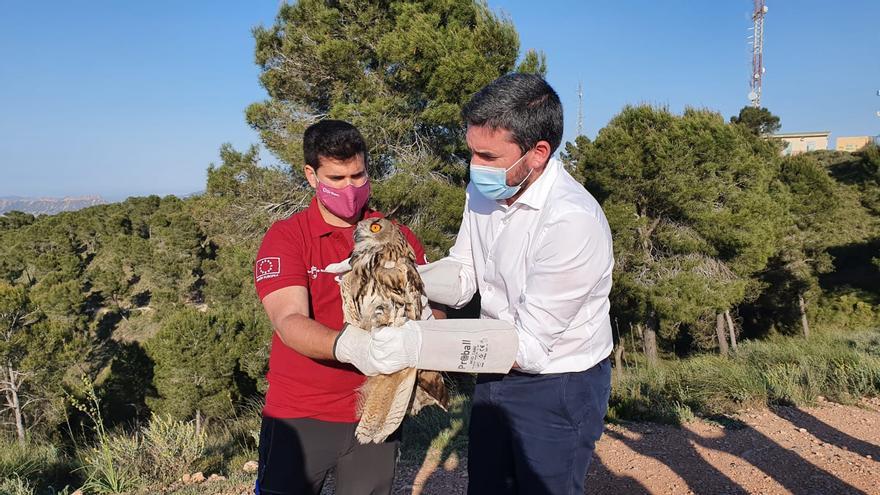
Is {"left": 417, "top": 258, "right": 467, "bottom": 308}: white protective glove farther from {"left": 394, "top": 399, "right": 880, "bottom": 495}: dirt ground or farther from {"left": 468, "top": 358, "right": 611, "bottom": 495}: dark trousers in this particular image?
{"left": 394, "top": 399, "right": 880, "bottom": 495}: dirt ground

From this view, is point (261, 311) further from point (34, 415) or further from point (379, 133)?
point (34, 415)

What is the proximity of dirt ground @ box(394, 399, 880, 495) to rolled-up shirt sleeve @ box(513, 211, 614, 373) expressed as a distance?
11.6ft

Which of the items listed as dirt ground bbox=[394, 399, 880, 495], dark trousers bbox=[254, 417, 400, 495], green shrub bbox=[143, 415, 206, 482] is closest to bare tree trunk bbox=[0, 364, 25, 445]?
green shrub bbox=[143, 415, 206, 482]

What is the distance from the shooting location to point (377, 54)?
1452cm

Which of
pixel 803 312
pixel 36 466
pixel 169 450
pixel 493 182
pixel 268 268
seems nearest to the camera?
pixel 493 182

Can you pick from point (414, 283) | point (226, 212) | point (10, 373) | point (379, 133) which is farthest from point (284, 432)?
point (10, 373)

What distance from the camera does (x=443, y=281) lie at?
8.08 ft

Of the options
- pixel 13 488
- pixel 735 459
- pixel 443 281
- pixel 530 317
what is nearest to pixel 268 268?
pixel 443 281

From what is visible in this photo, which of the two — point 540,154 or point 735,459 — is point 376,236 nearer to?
point 540,154

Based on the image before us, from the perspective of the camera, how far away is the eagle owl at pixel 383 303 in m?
1.99

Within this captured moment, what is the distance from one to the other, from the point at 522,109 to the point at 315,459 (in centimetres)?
184

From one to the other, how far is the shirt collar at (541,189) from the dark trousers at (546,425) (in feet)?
2.31

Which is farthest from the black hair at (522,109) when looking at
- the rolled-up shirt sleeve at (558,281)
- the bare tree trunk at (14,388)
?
the bare tree trunk at (14,388)

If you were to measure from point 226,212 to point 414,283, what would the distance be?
15.6 metres
